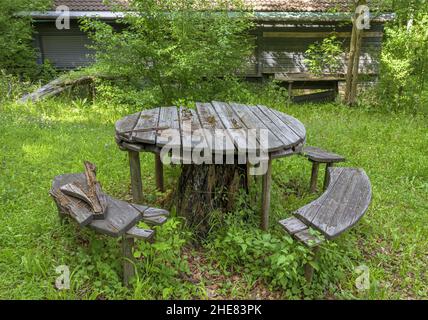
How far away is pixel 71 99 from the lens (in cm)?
797

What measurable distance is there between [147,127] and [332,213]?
162 centimetres

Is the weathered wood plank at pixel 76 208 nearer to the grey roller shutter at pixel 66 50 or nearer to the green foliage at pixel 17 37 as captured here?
the green foliage at pixel 17 37

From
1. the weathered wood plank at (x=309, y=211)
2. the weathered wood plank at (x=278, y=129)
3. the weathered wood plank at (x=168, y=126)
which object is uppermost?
the weathered wood plank at (x=168, y=126)

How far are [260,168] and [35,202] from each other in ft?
7.43

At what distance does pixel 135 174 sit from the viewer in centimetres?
320

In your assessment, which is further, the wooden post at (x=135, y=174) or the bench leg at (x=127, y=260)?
the wooden post at (x=135, y=174)

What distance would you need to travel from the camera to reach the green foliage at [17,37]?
9102mm

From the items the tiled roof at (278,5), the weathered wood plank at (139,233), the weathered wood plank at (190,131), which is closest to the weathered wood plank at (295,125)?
the weathered wood plank at (190,131)

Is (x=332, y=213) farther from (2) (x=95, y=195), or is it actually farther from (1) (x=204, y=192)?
(2) (x=95, y=195)

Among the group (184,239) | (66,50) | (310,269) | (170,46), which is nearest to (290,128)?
(310,269)

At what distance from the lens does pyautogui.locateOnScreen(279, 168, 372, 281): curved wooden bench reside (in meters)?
2.46

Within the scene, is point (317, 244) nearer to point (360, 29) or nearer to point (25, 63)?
point (360, 29)
